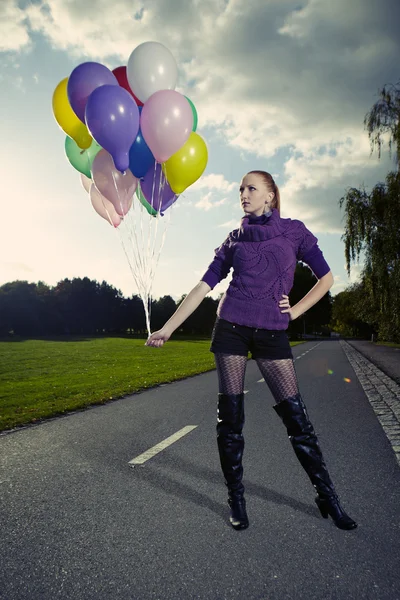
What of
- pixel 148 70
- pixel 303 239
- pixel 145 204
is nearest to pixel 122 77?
pixel 148 70

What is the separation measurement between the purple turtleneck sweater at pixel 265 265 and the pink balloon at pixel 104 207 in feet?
16.9

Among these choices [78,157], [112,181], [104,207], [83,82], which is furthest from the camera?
[104,207]

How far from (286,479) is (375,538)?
3.66 feet

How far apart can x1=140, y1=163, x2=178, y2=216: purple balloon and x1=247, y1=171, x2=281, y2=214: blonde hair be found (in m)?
4.41

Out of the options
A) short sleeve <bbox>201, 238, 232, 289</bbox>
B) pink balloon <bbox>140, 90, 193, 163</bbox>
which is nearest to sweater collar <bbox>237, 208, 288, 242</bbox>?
short sleeve <bbox>201, 238, 232, 289</bbox>

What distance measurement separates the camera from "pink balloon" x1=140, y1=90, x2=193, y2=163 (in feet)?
20.7

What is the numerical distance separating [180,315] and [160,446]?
2.26m

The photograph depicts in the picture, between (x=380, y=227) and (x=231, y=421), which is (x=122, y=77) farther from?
(x=380, y=227)

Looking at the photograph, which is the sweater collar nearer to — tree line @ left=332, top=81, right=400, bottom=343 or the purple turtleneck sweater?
the purple turtleneck sweater

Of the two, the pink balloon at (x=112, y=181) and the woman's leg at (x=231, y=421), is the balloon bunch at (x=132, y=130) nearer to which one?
the pink balloon at (x=112, y=181)

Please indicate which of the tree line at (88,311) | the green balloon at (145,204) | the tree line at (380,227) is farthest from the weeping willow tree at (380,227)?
the tree line at (88,311)

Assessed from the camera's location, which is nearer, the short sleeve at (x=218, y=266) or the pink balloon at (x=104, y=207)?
the short sleeve at (x=218, y=266)

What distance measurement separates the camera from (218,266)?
312 cm

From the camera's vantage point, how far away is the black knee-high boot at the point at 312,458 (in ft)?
9.00
